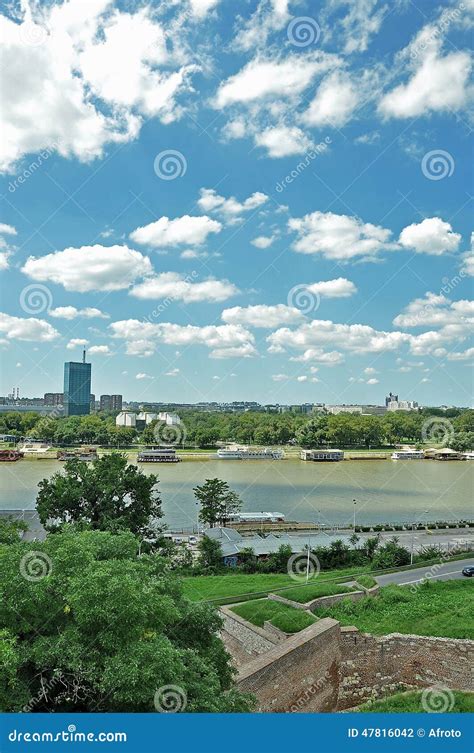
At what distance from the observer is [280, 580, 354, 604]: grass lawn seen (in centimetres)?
881

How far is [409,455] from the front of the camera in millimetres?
42219

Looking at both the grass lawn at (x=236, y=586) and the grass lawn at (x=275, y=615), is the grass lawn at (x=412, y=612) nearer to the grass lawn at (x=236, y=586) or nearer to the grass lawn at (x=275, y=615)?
the grass lawn at (x=275, y=615)

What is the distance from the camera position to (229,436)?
4828cm

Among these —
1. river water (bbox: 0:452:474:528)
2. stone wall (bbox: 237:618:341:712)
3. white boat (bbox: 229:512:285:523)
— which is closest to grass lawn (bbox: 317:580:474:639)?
stone wall (bbox: 237:618:341:712)

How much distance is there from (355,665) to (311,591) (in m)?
1.93

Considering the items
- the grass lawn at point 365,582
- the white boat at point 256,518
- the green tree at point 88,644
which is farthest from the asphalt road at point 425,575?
the white boat at point 256,518

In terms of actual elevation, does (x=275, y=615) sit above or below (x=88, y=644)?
below

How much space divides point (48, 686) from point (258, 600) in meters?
5.70

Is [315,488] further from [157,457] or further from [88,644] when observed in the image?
[88,644]

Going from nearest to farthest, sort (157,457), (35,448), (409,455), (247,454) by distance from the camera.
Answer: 1. (157,457)
2. (35,448)
3. (247,454)
4. (409,455)

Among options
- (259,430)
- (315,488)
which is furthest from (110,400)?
(315,488)

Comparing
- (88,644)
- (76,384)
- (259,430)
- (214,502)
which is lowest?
(214,502)

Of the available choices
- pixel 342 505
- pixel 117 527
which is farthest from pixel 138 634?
pixel 342 505

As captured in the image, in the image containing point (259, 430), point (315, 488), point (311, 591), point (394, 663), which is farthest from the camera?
point (259, 430)
